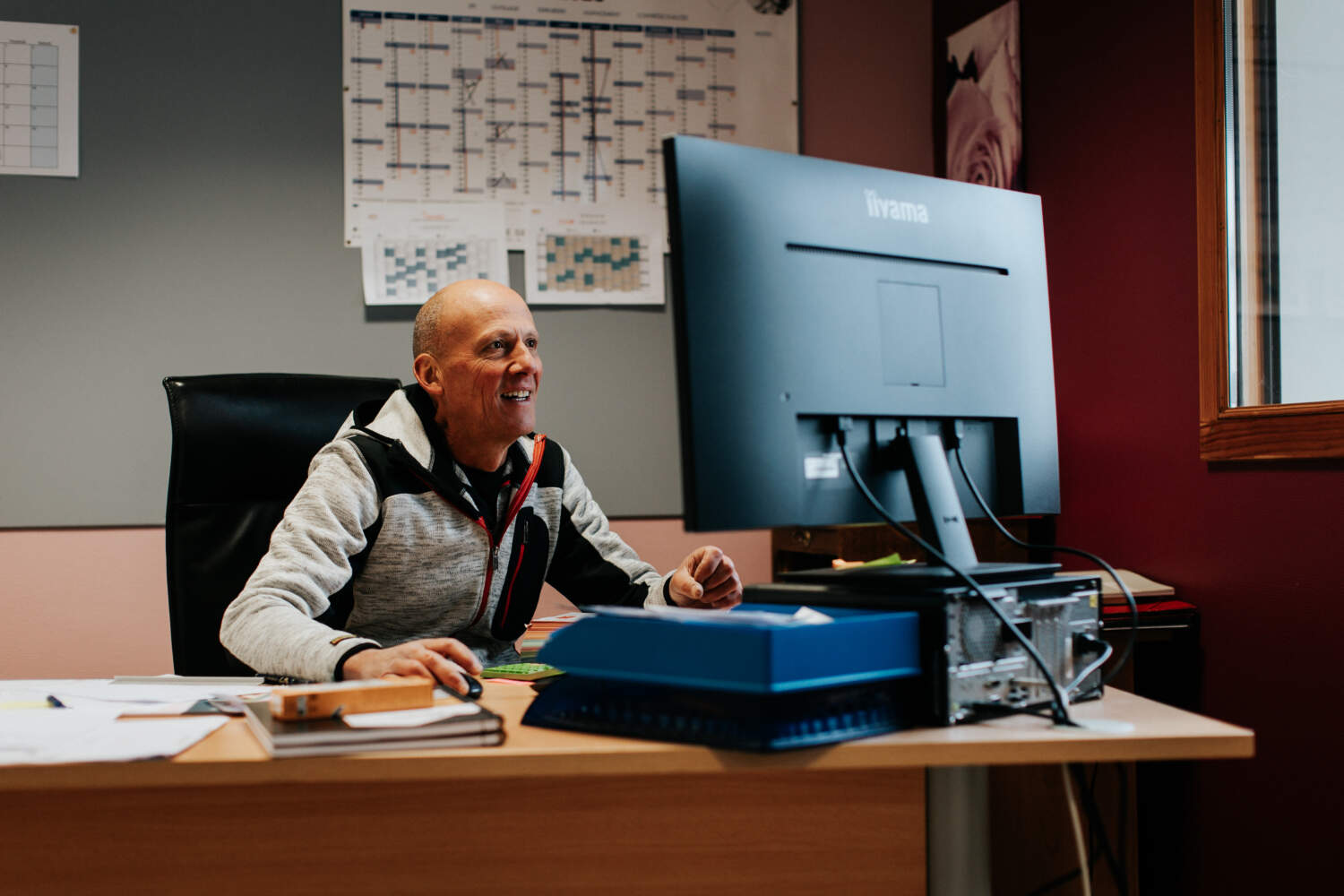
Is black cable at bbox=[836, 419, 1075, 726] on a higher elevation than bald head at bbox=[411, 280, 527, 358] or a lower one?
lower

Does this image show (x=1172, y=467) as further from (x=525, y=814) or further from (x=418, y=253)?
(x=418, y=253)

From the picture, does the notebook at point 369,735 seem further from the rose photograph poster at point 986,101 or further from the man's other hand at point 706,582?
the rose photograph poster at point 986,101

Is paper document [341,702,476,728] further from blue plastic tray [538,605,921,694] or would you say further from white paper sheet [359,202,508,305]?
white paper sheet [359,202,508,305]

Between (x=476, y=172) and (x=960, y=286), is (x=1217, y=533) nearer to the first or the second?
(x=960, y=286)

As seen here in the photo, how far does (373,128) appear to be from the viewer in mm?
2676

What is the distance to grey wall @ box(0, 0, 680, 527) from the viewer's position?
254 centimetres

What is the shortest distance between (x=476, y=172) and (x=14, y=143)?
108cm

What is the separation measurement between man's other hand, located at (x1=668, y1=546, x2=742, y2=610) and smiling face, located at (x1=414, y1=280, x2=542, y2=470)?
0.38 meters

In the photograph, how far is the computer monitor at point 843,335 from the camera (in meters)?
0.90

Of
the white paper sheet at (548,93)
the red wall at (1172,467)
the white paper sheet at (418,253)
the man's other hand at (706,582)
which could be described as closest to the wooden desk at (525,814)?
the man's other hand at (706,582)

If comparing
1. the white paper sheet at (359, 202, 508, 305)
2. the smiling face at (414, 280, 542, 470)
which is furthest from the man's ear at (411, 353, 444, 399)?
the white paper sheet at (359, 202, 508, 305)

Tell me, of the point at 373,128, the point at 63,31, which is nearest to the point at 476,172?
the point at 373,128

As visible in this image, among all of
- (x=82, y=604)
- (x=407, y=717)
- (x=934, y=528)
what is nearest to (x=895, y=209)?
(x=934, y=528)

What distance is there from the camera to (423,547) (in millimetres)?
1626
